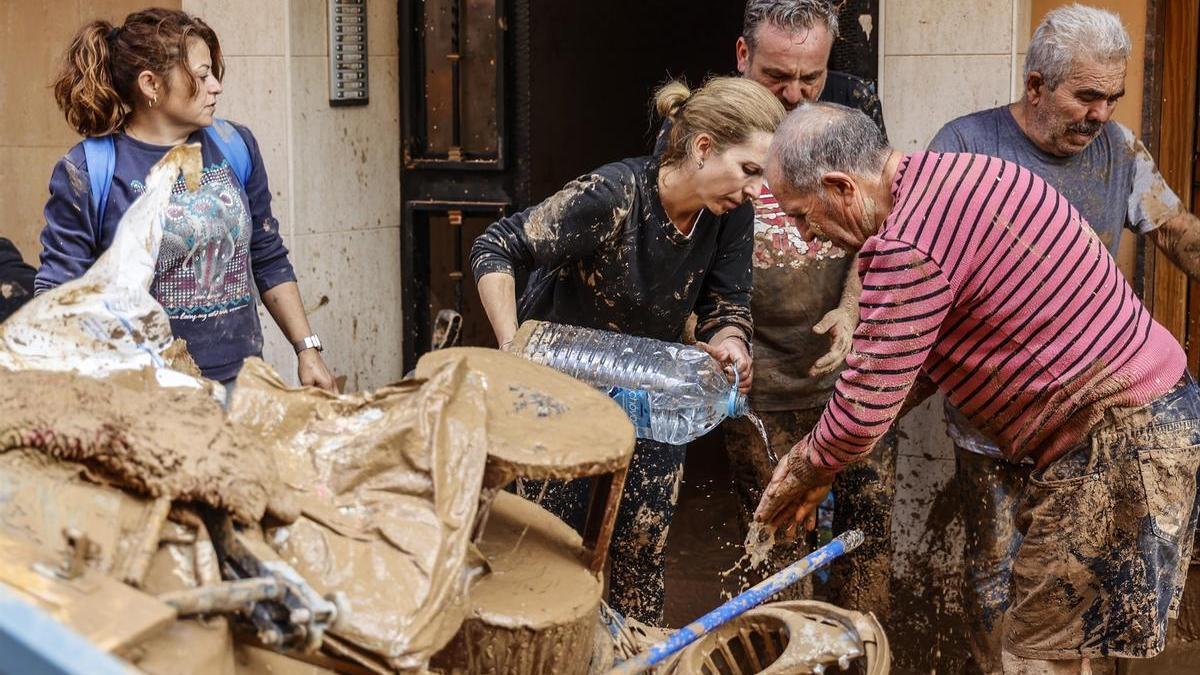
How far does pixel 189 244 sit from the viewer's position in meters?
3.91

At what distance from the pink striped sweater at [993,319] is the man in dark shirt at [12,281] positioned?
2862 millimetres

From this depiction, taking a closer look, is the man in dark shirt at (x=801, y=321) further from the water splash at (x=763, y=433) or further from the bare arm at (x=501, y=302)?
the bare arm at (x=501, y=302)

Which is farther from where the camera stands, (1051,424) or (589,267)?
(589,267)

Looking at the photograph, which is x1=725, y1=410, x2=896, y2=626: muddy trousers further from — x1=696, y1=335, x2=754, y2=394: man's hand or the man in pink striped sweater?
the man in pink striped sweater

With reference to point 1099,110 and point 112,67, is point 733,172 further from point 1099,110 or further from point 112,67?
point 112,67

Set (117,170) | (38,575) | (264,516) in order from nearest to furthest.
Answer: (38,575)
(264,516)
(117,170)

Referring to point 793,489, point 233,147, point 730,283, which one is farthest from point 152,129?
point 793,489

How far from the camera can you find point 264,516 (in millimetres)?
2324

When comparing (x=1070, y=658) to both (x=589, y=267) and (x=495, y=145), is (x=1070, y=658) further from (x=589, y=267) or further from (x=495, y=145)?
(x=495, y=145)

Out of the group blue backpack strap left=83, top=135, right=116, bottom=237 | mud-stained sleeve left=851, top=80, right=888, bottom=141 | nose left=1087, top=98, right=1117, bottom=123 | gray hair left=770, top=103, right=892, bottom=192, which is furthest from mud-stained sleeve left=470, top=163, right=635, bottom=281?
nose left=1087, top=98, right=1117, bottom=123

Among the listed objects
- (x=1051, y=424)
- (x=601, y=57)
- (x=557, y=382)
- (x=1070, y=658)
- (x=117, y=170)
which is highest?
(x=601, y=57)

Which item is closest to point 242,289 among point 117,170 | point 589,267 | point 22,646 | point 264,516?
point 117,170

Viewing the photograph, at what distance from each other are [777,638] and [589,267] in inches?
Result: 45.8

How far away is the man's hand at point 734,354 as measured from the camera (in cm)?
425
